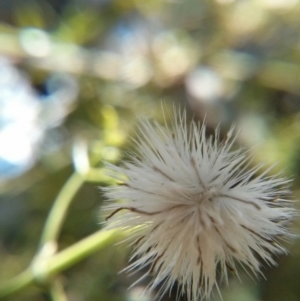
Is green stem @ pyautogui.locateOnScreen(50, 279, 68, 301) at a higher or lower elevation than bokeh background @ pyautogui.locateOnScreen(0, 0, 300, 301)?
lower

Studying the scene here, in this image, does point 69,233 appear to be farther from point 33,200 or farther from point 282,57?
point 282,57

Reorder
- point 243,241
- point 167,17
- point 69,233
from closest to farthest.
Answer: point 243,241, point 69,233, point 167,17

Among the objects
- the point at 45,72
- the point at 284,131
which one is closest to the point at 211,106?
the point at 284,131

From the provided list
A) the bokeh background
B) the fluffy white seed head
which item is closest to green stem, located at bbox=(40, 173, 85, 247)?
the bokeh background

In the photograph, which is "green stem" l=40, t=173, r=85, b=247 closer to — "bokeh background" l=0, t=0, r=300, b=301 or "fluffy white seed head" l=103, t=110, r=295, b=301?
"bokeh background" l=0, t=0, r=300, b=301

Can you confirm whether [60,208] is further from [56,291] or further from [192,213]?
[192,213]

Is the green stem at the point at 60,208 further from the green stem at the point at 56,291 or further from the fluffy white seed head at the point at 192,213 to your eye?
the fluffy white seed head at the point at 192,213
